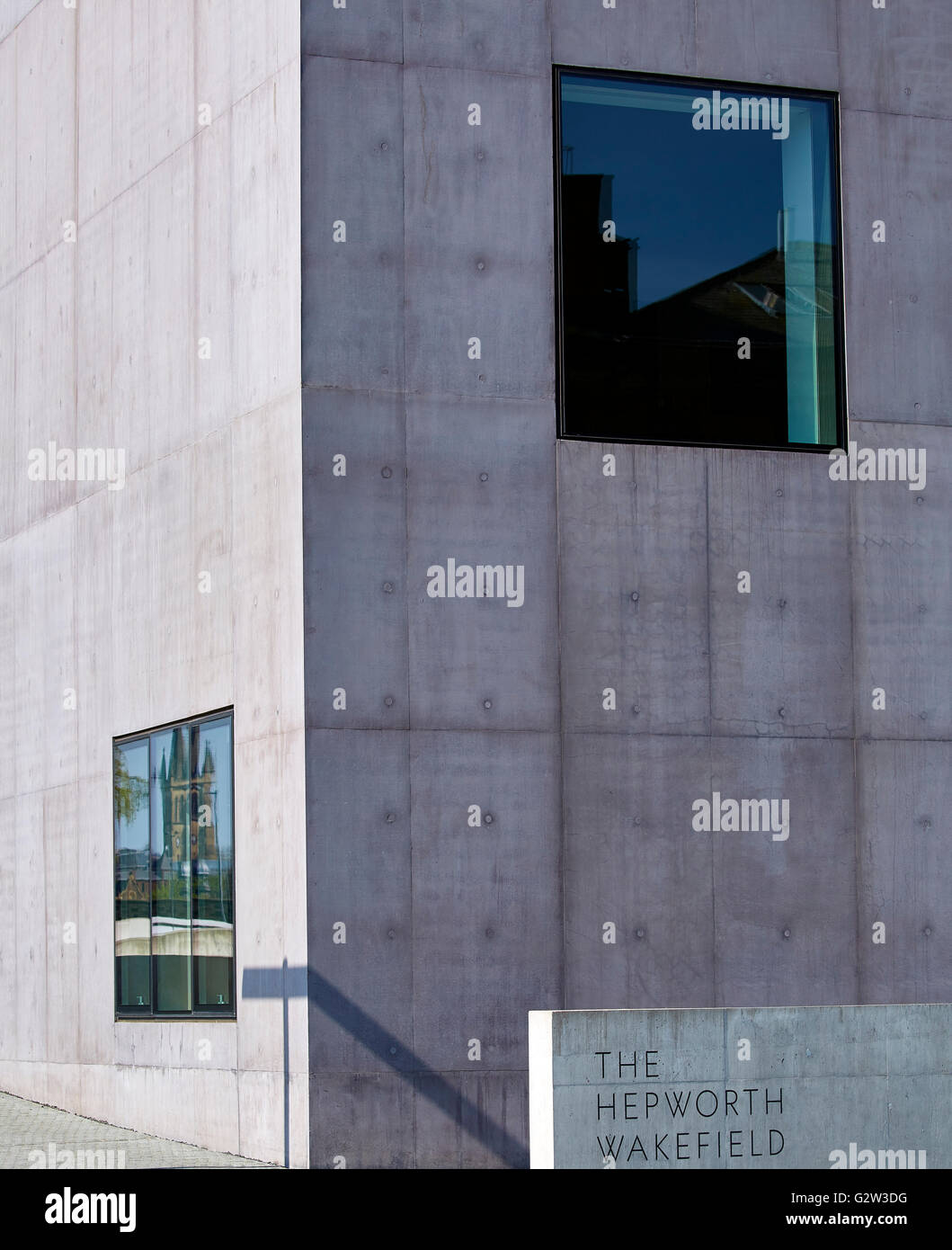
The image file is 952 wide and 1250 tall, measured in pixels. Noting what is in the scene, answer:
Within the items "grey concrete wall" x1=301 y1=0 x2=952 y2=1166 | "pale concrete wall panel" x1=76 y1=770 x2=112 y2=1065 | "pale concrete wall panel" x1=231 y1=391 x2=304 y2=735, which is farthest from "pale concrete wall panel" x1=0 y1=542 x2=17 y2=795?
"grey concrete wall" x1=301 y1=0 x2=952 y2=1166

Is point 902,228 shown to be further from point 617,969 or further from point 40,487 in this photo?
point 40,487

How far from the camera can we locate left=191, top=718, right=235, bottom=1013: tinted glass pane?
1780 centimetres

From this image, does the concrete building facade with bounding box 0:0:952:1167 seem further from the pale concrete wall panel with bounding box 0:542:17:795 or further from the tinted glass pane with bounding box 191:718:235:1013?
the pale concrete wall panel with bounding box 0:542:17:795

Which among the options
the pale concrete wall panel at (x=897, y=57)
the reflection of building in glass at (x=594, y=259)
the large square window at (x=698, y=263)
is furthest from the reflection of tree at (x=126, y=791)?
the pale concrete wall panel at (x=897, y=57)

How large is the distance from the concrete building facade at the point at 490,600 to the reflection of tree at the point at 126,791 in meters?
0.76

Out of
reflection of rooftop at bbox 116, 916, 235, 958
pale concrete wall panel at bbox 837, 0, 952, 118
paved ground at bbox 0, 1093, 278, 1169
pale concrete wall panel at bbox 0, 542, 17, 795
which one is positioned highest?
pale concrete wall panel at bbox 837, 0, 952, 118

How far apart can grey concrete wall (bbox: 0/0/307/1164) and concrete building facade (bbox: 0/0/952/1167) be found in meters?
0.07

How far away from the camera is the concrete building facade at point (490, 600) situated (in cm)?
1639

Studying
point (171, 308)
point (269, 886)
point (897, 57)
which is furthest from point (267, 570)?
point (897, 57)

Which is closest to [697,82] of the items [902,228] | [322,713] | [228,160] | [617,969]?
[902,228]

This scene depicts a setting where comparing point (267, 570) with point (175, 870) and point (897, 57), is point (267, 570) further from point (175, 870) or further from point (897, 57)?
point (897, 57)
